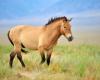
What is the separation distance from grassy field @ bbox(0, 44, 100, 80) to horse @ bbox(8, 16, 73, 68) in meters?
0.15

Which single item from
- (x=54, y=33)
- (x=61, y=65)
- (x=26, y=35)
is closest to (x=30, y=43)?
(x=26, y=35)

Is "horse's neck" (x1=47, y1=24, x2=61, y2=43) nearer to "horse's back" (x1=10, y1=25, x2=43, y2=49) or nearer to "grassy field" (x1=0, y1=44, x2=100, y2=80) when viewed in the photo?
"horse's back" (x1=10, y1=25, x2=43, y2=49)

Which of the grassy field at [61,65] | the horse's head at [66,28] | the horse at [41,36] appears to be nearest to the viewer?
the grassy field at [61,65]

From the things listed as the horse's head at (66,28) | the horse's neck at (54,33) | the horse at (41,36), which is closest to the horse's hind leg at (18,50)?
the horse at (41,36)

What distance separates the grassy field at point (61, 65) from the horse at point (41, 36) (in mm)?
148

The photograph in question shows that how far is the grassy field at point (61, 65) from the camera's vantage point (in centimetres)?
511

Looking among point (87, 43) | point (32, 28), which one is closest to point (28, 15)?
point (32, 28)

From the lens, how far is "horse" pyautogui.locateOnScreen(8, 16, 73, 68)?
5.55 m

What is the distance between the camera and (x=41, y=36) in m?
5.64

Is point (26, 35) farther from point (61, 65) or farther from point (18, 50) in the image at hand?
point (61, 65)

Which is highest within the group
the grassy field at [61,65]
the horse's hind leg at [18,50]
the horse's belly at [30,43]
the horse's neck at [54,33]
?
the horse's neck at [54,33]

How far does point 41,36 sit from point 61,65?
1.55ft

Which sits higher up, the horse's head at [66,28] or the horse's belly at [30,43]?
the horse's head at [66,28]

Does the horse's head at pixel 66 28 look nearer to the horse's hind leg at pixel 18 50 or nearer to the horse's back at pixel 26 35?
the horse's back at pixel 26 35
